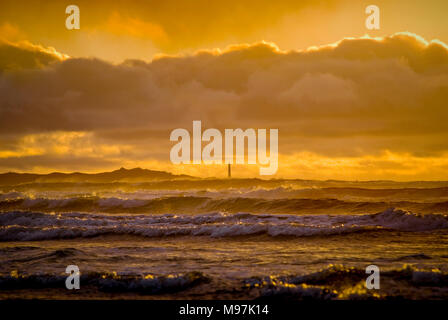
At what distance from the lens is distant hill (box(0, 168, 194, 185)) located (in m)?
137

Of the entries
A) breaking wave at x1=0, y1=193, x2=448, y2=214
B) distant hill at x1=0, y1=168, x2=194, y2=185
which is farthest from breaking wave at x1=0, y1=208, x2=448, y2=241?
distant hill at x1=0, y1=168, x2=194, y2=185

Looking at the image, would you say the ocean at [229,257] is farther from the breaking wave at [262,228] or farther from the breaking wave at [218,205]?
the breaking wave at [218,205]

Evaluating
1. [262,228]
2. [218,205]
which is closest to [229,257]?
[262,228]

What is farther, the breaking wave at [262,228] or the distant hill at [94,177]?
the distant hill at [94,177]

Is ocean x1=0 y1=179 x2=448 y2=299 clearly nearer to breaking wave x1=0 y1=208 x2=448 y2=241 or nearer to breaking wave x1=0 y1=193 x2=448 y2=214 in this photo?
breaking wave x1=0 y1=208 x2=448 y2=241

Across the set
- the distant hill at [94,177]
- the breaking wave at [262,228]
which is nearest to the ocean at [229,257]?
the breaking wave at [262,228]

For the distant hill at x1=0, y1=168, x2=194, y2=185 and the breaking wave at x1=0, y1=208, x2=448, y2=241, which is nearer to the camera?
the breaking wave at x1=0, y1=208, x2=448, y2=241

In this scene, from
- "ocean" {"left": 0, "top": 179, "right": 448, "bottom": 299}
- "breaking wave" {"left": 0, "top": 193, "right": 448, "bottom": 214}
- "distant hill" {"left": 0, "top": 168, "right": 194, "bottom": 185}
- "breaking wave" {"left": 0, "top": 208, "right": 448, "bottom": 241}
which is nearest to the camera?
"ocean" {"left": 0, "top": 179, "right": 448, "bottom": 299}

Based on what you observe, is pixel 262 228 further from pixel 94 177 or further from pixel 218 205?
pixel 94 177

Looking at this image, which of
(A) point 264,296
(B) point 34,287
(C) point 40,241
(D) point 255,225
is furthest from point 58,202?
(A) point 264,296

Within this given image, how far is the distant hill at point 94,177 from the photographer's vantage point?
137000mm
